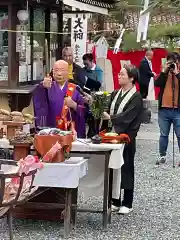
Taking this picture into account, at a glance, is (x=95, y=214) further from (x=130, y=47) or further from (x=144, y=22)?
(x=130, y=47)

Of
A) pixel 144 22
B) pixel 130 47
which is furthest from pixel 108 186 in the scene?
pixel 130 47

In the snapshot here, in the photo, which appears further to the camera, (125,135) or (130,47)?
(130,47)

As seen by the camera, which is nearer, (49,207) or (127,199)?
(49,207)

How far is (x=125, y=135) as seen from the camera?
5.34 meters

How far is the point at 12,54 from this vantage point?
8.44m

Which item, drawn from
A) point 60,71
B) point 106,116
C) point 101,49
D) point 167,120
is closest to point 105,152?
point 106,116

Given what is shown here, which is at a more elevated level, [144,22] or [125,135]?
[144,22]

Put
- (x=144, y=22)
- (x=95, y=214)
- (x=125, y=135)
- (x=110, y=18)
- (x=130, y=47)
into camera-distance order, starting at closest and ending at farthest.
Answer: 1. (x=125, y=135)
2. (x=95, y=214)
3. (x=144, y=22)
4. (x=130, y=47)
5. (x=110, y=18)

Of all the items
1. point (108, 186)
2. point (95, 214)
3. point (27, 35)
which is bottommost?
point (95, 214)

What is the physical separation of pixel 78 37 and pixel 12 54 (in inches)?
145

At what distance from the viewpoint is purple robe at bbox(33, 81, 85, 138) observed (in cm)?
560

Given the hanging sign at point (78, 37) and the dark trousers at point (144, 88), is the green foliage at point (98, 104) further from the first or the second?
the dark trousers at point (144, 88)

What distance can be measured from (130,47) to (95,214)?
1106cm

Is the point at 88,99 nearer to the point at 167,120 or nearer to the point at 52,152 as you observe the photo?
the point at 52,152
